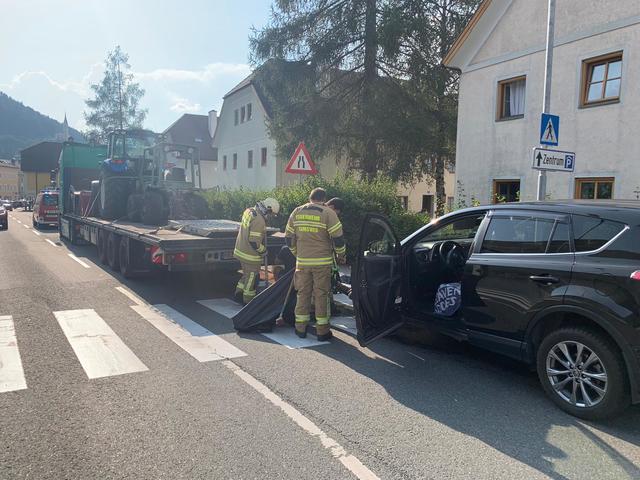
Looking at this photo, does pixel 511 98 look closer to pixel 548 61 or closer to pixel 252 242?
pixel 548 61

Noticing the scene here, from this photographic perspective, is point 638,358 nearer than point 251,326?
Yes

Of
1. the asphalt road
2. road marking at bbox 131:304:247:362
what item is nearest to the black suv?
the asphalt road

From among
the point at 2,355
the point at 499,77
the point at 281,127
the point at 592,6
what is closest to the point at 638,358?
the point at 2,355

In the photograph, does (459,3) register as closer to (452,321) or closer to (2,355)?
(452,321)

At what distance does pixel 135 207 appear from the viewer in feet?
38.2

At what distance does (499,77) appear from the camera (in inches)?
551

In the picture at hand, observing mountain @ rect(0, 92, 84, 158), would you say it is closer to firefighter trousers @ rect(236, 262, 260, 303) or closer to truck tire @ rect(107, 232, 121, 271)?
truck tire @ rect(107, 232, 121, 271)

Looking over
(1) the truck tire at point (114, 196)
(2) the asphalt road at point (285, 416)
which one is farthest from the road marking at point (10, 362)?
(1) the truck tire at point (114, 196)

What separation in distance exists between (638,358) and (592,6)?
1095cm

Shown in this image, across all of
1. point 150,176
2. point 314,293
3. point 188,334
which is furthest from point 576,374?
point 150,176

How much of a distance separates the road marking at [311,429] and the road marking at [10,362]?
1.88m

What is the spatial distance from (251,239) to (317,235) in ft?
5.99

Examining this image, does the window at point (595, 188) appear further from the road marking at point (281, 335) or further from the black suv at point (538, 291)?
the road marking at point (281, 335)

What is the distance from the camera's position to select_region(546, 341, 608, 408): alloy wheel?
12.6 ft
